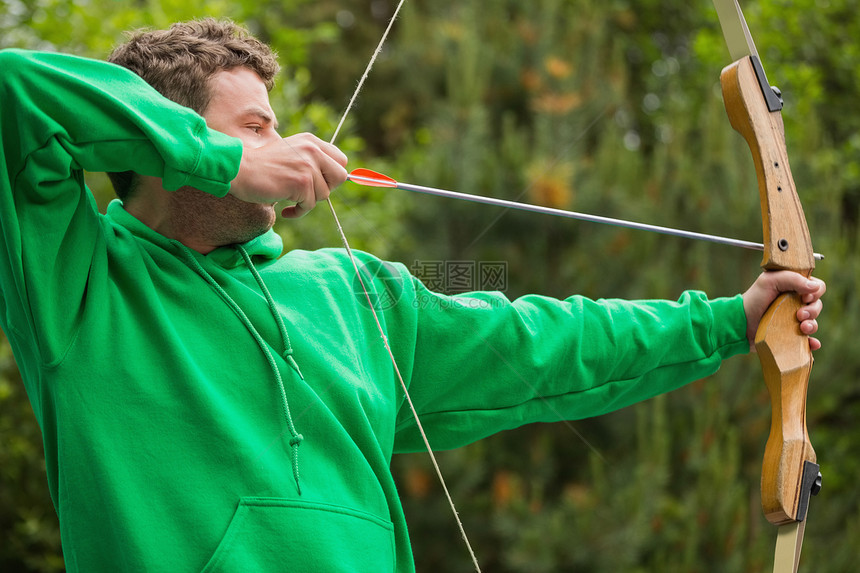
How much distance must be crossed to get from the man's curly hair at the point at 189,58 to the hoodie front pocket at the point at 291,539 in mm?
493

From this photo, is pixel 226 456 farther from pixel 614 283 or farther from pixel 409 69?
pixel 409 69

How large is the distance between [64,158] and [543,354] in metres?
0.76

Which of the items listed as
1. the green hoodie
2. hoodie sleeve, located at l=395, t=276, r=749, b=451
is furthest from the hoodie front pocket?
hoodie sleeve, located at l=395, t=276, r=749, b=451

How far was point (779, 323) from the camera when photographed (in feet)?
4.65

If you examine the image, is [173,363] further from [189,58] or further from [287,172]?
[189,58]

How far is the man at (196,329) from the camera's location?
1022 mm

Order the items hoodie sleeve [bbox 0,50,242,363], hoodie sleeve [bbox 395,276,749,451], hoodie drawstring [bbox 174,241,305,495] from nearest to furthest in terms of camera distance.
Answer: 1. hoodie sleeve [bbox 0,50,242,363]
2. hoodie drawstring [bbox 174,241,305,495]
3. hoodie sleeve [bbox 395,276,749,451]

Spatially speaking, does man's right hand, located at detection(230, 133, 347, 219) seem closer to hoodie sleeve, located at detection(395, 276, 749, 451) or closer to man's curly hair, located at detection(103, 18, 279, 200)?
man's curly hair, located at detection(103, 18, 279, 200)

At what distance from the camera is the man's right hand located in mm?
1088

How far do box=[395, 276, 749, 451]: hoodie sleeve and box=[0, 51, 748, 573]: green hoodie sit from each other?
90 mm

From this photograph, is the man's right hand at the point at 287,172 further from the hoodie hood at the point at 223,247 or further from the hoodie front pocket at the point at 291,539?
the hoodie front pocket at the point at 291,539

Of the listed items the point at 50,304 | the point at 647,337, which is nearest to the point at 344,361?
the point at 50,304

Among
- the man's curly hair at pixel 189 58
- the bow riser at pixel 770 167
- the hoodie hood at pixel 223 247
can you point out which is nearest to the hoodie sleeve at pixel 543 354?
the bow riser at pixel 770 167

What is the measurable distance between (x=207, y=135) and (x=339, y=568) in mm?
547
